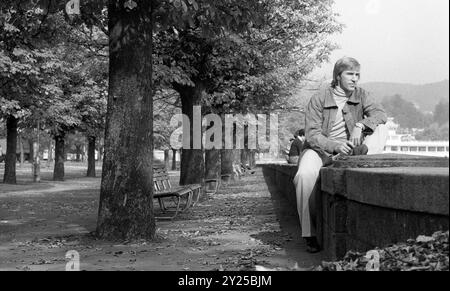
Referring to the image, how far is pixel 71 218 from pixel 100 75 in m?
8.82

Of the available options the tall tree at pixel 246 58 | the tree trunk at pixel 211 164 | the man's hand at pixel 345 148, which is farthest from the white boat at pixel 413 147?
the tree trunk at pixel 211 164

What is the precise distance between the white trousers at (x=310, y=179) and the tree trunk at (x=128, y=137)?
3163 mm

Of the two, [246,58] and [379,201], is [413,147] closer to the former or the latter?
[246,58]

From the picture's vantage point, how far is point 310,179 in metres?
7.04

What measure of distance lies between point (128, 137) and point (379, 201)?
18.0ft

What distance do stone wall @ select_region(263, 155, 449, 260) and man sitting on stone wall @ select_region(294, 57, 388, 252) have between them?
171 mm

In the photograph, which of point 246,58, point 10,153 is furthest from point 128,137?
point 10,153

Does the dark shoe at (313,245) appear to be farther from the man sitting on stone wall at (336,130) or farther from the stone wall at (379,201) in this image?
the stone wall at (379,201)

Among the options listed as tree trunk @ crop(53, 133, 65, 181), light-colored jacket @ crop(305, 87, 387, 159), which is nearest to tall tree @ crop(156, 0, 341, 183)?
light-colored jacket @ crop(305, 87, 387, 159)

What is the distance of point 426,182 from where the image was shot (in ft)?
12.9

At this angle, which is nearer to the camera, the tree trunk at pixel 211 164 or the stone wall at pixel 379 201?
the stone wall at pixel 379 201

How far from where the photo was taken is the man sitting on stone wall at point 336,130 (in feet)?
23.1
